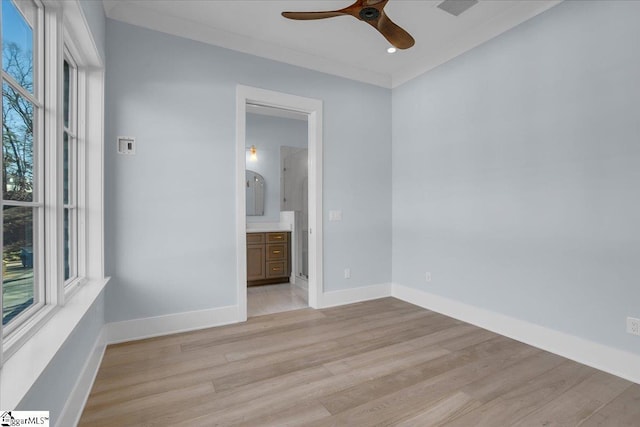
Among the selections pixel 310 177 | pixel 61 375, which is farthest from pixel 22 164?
pixel 310 177

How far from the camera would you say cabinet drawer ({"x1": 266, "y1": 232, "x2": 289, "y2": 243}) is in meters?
4.78

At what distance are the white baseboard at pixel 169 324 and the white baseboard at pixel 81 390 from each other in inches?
10.5

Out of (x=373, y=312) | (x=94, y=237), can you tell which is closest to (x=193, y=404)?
(x=94, y=237)

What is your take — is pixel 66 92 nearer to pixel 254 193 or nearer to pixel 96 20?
pixel 96 20

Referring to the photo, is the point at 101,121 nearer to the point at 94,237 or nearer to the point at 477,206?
the point at 94,237

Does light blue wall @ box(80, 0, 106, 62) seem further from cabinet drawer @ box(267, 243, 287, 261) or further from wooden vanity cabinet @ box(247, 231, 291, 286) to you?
cabinet drawer @ box(267, 243, 287, 261)

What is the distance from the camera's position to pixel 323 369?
7.25ft

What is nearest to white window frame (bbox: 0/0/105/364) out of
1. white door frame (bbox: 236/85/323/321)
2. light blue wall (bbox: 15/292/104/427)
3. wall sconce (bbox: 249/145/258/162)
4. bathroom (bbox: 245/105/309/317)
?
light blue wall (bbox: 15/292/104/427)

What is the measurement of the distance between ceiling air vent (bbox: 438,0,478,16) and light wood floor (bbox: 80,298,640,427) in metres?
2.91

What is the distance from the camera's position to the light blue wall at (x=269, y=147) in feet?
17.5

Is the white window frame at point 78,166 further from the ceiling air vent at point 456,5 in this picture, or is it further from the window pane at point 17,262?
the ceiling air vent at point 456,5

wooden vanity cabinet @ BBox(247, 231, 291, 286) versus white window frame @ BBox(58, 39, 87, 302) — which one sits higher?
white window frame @ BBox(58, 39, 87, 302)

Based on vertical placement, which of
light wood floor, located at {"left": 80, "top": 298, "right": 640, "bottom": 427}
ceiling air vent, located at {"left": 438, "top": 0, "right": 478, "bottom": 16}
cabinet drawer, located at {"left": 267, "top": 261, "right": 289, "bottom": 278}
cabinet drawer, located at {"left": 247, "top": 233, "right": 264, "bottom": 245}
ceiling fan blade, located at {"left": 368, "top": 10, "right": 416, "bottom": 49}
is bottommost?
light wood floor, located at {"left": 80, "top": 298, "right": 640, "bottom": 427}

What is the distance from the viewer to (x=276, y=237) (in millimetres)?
4836
